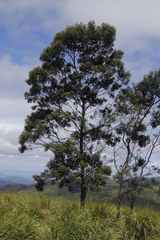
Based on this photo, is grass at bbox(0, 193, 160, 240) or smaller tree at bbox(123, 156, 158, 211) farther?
smaller tree at bbox(123, 156, 158, 211)

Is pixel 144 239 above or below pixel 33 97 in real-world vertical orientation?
below

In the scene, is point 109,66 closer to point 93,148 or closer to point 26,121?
point 93,148

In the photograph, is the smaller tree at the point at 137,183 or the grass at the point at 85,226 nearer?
the grass at the point at 85,226

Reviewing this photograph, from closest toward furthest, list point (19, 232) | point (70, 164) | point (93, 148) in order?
point (19, 232) → point (70, 164) → point (93, 148)

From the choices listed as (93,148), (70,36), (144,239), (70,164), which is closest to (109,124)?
(93,148)

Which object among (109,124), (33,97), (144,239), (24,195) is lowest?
(144,239)

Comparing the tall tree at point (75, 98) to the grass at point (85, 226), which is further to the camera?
the tall tree at point (75, 98)

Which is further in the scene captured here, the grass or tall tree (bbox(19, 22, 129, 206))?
tall tree (bbox(19, 22, 129, 206))

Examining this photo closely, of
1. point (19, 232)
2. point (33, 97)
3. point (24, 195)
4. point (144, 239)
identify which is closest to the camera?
point (19, 232)

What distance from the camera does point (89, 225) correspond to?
24.8 ft

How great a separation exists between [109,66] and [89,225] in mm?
17504

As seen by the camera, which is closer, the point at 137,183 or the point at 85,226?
the point at 85,226

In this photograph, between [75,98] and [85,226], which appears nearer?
[85,226]

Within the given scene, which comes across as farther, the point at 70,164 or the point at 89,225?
the point at 70,164
